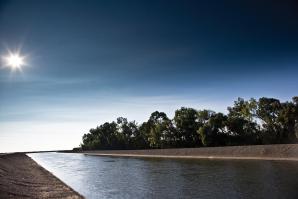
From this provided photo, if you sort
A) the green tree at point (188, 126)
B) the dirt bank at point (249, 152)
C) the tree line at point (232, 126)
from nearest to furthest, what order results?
the dirt bank at point (249, 152), the tree line at point (232, 126), the green tree at point (188, 126)

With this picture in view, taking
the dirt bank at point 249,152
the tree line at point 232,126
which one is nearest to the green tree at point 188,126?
the tree line at point 232,126

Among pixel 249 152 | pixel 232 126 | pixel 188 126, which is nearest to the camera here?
pixel 249 152

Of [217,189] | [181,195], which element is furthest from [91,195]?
[217,189]

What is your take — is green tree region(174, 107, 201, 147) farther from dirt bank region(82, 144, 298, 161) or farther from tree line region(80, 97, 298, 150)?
dirt bank region(82, 144, 298, 161)

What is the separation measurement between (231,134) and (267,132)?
10888 mm

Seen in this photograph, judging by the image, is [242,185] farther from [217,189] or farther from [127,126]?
[127,126]

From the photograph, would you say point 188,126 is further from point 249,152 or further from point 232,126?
point 249,152

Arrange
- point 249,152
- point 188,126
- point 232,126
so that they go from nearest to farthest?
point 249,152 → point 232,126 → point 188,126

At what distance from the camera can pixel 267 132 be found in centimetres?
8406

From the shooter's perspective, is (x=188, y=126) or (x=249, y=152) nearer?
(x=249, y=152)

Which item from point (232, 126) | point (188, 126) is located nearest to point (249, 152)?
point (232, 126)

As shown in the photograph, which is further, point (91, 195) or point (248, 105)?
point (248, 105)

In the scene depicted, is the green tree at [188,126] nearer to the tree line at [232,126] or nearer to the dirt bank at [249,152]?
the tree line at [232,126]

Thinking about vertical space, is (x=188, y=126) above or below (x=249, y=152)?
above
